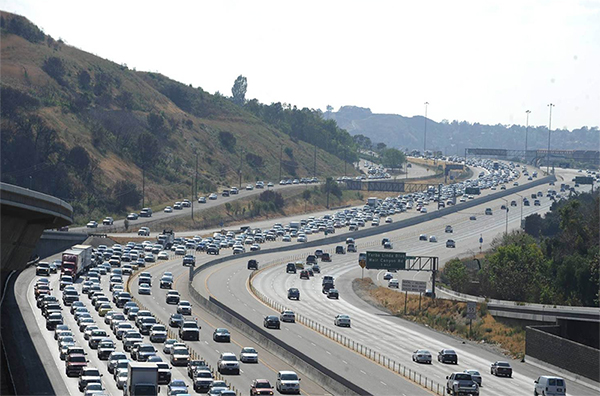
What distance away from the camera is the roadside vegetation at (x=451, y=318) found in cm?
6819

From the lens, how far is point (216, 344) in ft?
194

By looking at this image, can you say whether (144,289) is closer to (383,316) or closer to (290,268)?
(383,316)

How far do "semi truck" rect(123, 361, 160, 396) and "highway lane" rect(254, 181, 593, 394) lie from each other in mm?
18525

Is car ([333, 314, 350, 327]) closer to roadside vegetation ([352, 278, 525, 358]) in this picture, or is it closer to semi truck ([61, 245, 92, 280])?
roadside vegetation ([352, 278, 525, 358])

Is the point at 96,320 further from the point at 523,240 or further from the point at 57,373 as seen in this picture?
the point at 523,240

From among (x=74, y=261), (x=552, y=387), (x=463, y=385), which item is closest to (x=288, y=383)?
(x=463, y=385)

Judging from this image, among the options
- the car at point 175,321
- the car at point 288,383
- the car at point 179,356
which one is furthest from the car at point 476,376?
the car at point 175,321

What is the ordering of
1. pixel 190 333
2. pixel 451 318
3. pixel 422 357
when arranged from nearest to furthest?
pixel 422 357
pixel 190 333
pixel 451 318

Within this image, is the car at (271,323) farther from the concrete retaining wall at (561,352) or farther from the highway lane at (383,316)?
the concrete retaining wall at (561,352)

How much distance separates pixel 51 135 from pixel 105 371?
118m

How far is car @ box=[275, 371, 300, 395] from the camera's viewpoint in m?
43.8

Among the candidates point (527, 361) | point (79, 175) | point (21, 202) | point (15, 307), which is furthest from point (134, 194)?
point (21, 202)

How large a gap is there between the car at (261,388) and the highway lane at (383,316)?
1201 cm

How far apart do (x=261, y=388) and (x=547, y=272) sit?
63257mm
